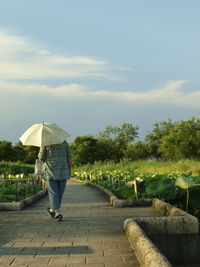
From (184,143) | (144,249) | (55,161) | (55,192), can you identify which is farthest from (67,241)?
(184,143)

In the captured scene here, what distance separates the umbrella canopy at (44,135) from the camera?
326 inches

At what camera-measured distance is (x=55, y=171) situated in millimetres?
8328

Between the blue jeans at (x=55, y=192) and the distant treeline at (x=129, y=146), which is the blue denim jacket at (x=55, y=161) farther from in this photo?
the distant treeline at (x=129, y=146)

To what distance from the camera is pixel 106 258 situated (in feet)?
16.7

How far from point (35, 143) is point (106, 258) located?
3.81m

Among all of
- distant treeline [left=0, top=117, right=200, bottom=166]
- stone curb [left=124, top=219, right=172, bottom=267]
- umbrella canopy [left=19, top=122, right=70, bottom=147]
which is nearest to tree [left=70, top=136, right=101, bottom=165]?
distant treeline [left=0, top=117, right=200, bottom=166]

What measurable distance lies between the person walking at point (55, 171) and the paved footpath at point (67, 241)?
34cm

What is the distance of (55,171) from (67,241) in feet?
7.72

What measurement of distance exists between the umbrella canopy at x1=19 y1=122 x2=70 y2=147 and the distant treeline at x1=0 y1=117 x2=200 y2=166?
153 feet

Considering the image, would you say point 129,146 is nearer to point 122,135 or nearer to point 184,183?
point 122,135

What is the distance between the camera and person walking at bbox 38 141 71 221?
327 inches

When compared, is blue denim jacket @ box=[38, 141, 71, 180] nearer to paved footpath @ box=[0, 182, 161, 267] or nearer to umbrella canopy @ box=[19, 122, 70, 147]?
umbrella canopy @ box=[19, 122, 70, 147]

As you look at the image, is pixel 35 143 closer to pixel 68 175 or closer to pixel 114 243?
pixel 68 175

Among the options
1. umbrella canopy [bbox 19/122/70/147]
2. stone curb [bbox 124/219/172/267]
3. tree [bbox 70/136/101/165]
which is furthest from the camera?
tree [bbox 70/136/101/165]
